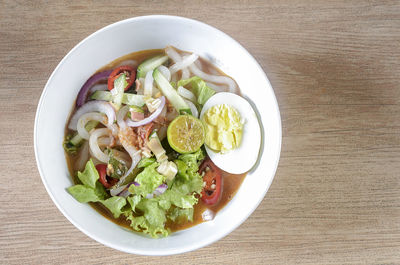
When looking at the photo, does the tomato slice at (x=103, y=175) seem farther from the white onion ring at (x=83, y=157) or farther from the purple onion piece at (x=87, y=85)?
the purple onion piece at (x=87, y=85)

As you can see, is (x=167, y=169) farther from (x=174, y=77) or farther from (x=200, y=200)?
(x=174, y=77)

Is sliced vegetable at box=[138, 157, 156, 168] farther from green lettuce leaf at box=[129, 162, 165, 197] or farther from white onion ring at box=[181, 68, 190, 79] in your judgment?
white onion ring at box=[181, 68, 190, 79]

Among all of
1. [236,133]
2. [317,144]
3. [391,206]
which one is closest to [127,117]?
[236,133]

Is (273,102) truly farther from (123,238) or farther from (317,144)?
(123,238)

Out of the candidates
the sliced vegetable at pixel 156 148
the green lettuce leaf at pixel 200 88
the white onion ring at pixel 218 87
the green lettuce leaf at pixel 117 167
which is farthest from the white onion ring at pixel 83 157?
the white onion ring at pixel 218 87

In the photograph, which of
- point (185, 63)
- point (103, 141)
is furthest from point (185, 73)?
point (103, 141)

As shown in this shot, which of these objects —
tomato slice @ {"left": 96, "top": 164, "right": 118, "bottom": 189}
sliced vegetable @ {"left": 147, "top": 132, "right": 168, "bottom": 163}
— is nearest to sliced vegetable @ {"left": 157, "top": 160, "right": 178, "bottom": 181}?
sliced vegetable @ {"left": 147, "top": 132, "right": 168, "bottom": 163}
